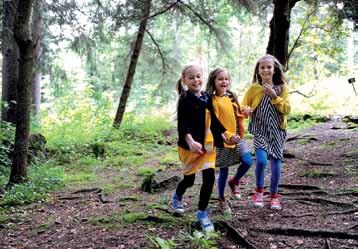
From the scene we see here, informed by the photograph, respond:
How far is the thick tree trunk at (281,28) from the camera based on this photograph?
7465 mm

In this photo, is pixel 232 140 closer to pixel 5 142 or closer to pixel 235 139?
pixel 235 139

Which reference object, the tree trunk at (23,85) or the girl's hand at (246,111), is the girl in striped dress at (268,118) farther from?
the tree trunk at (23,85)

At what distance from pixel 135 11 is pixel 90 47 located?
5.15ft

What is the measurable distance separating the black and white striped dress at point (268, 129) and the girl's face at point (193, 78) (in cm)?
96

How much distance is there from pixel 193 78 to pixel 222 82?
45 centimetres

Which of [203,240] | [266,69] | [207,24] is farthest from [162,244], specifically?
[207,24]

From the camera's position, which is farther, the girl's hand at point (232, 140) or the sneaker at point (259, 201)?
the sneaker at point (259, 201)

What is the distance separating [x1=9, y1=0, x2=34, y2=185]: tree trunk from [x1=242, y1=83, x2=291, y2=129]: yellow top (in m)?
3.38

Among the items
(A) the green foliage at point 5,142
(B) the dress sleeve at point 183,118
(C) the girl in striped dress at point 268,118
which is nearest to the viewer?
(B) the dress sleeve at point 183,118

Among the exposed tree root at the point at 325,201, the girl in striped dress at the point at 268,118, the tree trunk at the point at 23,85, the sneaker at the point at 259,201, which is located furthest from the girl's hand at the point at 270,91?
the tree trunk at the point at 23,85

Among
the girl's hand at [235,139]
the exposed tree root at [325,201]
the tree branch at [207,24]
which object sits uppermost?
the tree branch at [207,24]

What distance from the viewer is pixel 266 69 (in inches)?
192

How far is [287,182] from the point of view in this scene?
6152 mm

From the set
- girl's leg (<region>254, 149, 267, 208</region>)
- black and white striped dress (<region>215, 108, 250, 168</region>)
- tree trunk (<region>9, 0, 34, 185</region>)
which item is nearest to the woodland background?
tree trunk (<region>9, 0, 34, 185</region>)
